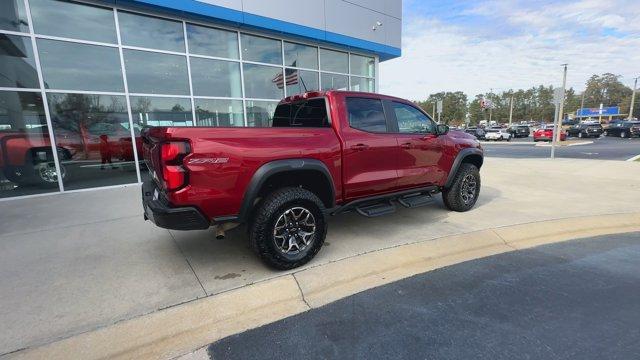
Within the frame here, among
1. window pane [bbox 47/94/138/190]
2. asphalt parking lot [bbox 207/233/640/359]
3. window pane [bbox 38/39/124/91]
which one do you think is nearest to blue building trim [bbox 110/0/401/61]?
window pane [bbox 38/39/124/91]

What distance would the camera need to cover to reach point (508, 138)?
33594mm

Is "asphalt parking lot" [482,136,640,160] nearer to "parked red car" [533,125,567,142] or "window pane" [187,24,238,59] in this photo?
"parked red car" [533,125,567,142]

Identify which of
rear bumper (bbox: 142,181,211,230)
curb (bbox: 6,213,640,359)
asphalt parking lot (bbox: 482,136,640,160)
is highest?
rear bumper (bbox: 142,181,211,230)

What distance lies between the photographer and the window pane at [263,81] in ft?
33.1

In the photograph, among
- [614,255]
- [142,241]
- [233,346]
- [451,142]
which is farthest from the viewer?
[451,142]

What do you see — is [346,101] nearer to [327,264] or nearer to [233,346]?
[327,264]

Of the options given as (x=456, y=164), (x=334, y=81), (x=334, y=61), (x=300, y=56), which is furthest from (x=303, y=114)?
(x=334, y=61)

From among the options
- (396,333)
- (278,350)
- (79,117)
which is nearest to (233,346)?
(278,350)

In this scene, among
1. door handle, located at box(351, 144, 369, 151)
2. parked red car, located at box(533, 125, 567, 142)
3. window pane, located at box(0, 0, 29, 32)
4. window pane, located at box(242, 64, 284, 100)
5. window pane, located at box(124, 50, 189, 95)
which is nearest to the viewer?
door handle, located at box(351, 144, 369, 151)

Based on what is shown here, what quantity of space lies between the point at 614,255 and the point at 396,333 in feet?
10.4

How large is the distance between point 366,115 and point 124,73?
680 centimetres

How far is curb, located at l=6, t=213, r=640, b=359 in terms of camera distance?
2.32 meters

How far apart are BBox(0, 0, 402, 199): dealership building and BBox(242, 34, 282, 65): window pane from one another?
31mm

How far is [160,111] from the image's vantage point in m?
8.67
